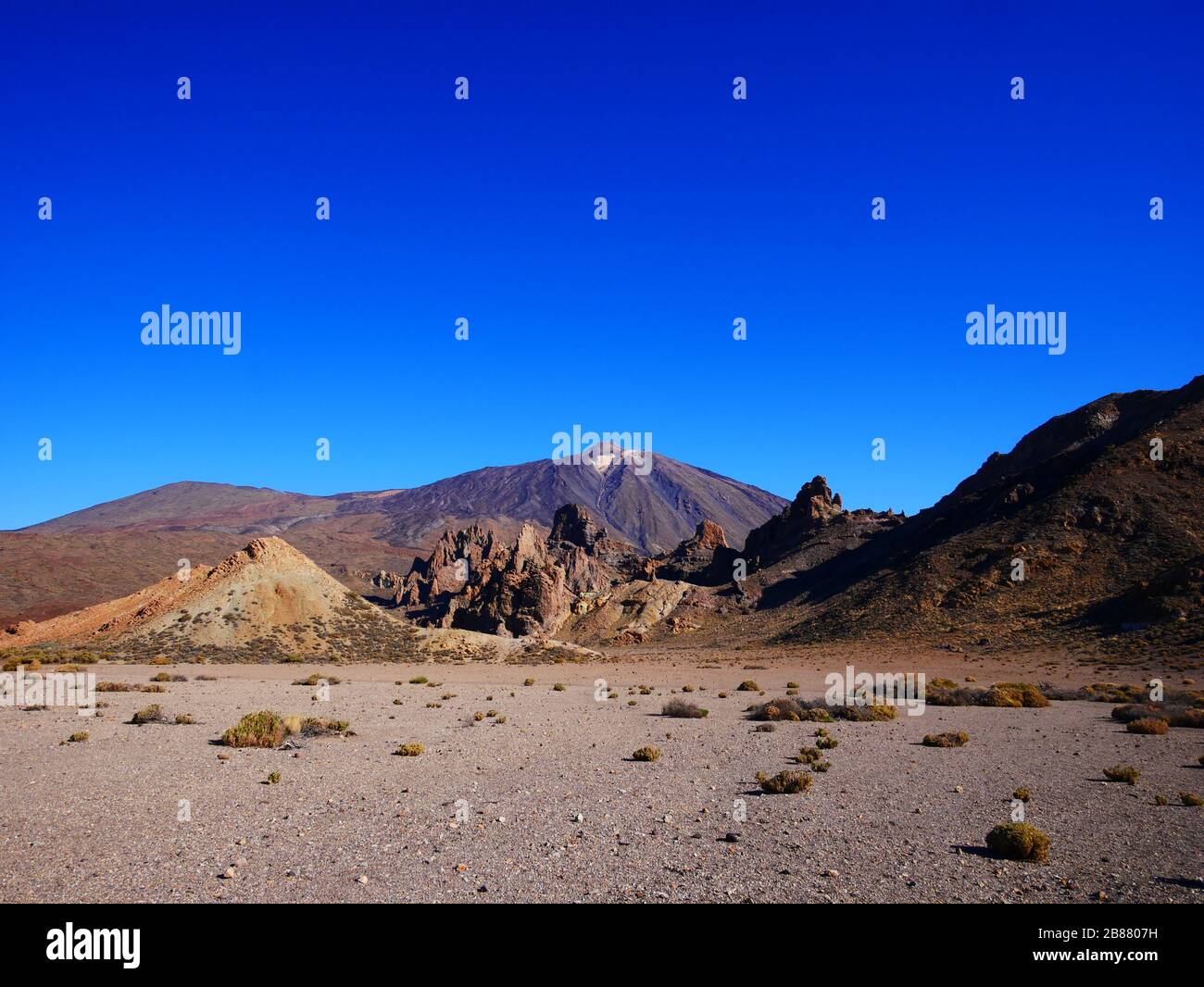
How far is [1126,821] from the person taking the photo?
10469 millimetres

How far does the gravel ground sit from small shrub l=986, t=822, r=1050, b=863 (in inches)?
7.3

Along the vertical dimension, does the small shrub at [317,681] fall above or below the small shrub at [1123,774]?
below

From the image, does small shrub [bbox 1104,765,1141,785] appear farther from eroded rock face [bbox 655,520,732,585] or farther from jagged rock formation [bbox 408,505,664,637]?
eroded rock face [bbox 655,520,732,585]

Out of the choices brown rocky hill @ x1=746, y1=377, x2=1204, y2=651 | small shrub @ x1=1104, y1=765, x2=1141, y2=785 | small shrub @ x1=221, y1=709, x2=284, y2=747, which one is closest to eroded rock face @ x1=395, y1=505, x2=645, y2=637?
brown rocky hill @ x1=746, y1=377, x2=1204, y2=651

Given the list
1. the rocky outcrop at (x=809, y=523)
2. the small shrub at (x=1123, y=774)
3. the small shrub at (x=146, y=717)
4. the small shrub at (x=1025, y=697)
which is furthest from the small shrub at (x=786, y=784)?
the rocky outcrop at (x=809, y=523)

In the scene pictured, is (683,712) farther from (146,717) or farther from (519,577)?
(519,577)

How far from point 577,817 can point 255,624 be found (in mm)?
42524

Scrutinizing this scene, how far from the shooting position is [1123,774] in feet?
43.3

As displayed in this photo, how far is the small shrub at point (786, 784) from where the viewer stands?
12359mm

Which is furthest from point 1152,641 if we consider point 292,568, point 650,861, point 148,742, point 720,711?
point 292,568

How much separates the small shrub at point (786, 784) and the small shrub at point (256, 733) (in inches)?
407

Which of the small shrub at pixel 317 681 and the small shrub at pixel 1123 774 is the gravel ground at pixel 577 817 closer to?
the small shrub at pixel 1123 774

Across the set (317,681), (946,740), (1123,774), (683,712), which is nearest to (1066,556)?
(683,712)

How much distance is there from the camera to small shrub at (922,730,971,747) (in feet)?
57.2
